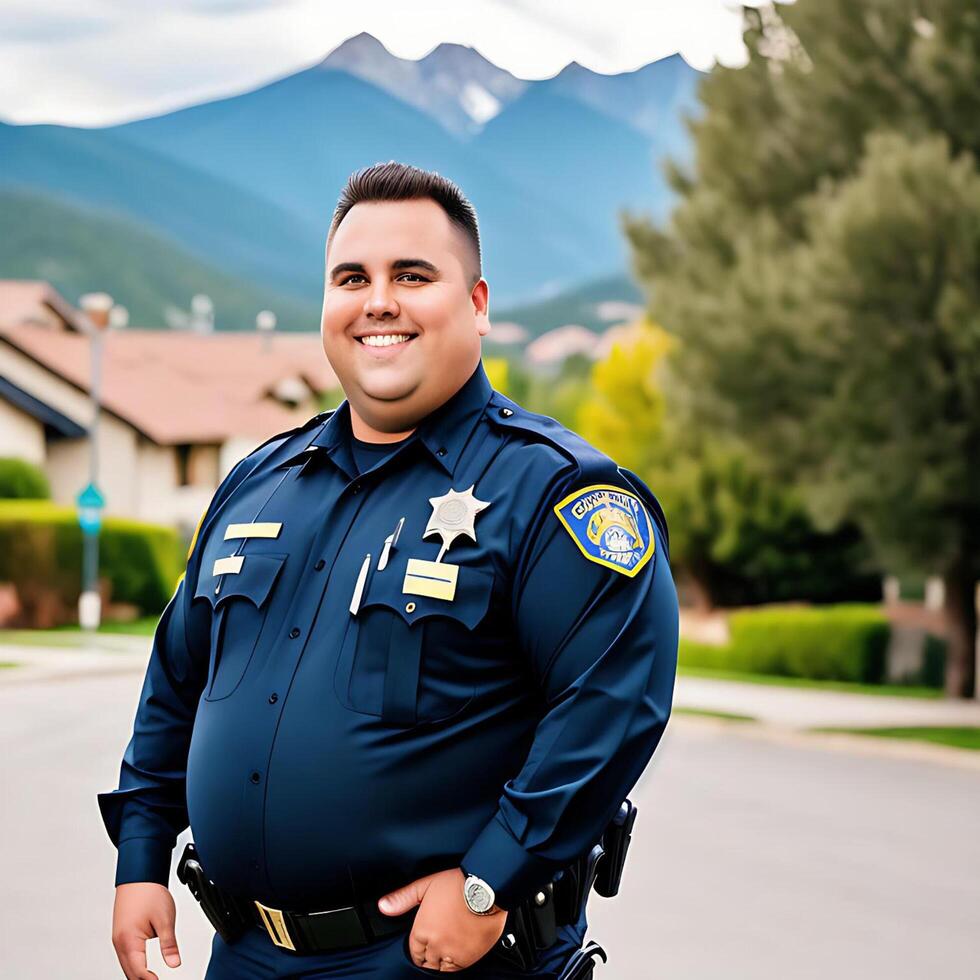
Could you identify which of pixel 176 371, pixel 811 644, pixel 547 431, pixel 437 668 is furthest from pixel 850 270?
pixel 176 371

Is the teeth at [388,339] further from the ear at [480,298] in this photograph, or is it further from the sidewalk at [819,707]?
the sidewalk at [819,707]

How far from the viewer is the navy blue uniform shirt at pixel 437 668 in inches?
99.7

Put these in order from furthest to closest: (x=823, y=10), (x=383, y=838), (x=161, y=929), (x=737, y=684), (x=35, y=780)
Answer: (x=737, y=684) → (x=823, y=10) → (x=35, y=780) → (x=161, y=929) → (x=383, y=838)

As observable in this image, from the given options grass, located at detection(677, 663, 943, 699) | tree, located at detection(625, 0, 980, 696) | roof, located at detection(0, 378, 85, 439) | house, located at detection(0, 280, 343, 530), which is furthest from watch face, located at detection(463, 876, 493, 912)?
roof, located at detection(0, 378, 85, 439)

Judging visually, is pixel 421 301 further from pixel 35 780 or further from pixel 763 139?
pixel 763 139

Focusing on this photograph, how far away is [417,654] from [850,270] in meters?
15.2

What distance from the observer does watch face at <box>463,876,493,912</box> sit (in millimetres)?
2488

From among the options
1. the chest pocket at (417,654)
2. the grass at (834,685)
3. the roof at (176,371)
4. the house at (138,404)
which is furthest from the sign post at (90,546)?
the chest pocket at (417,654)

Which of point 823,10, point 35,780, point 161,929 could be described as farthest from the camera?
point 823,10

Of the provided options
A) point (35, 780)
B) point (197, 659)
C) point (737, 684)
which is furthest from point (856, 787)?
point (737, 684)

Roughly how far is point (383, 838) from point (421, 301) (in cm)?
89

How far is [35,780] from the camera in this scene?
11219 mm

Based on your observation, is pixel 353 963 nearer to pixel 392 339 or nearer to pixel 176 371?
pixel 392 339

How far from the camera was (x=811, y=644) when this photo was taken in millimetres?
27406
